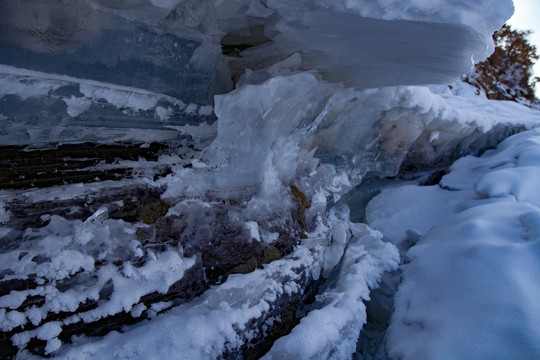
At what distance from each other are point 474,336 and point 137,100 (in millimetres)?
1805

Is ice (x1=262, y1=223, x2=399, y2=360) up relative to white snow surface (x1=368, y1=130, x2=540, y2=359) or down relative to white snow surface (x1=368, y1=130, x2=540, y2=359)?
down

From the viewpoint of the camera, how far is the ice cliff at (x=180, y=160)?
103 centimetres

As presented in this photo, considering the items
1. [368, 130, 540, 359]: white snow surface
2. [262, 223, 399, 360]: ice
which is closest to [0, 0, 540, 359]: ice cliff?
[262, 223, 399, 360]: ice

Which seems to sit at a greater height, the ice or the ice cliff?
the ice cliff

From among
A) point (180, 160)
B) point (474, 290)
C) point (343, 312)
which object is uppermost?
point (180, 160)

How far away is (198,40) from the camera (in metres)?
1.38

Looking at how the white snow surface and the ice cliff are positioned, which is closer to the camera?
the ice cliff

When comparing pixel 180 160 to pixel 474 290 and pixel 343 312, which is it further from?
pixel 474 290

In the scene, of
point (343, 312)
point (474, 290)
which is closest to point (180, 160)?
point (343, 312)

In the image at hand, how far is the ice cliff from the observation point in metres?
1.03

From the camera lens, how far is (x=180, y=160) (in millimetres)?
1542

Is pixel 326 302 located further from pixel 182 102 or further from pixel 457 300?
pixel 182 102

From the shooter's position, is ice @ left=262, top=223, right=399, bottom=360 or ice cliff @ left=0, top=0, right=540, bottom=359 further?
ice @ left=262, top=223, right=399, bottom=360

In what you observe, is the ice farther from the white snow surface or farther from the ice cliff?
the white snow surface
